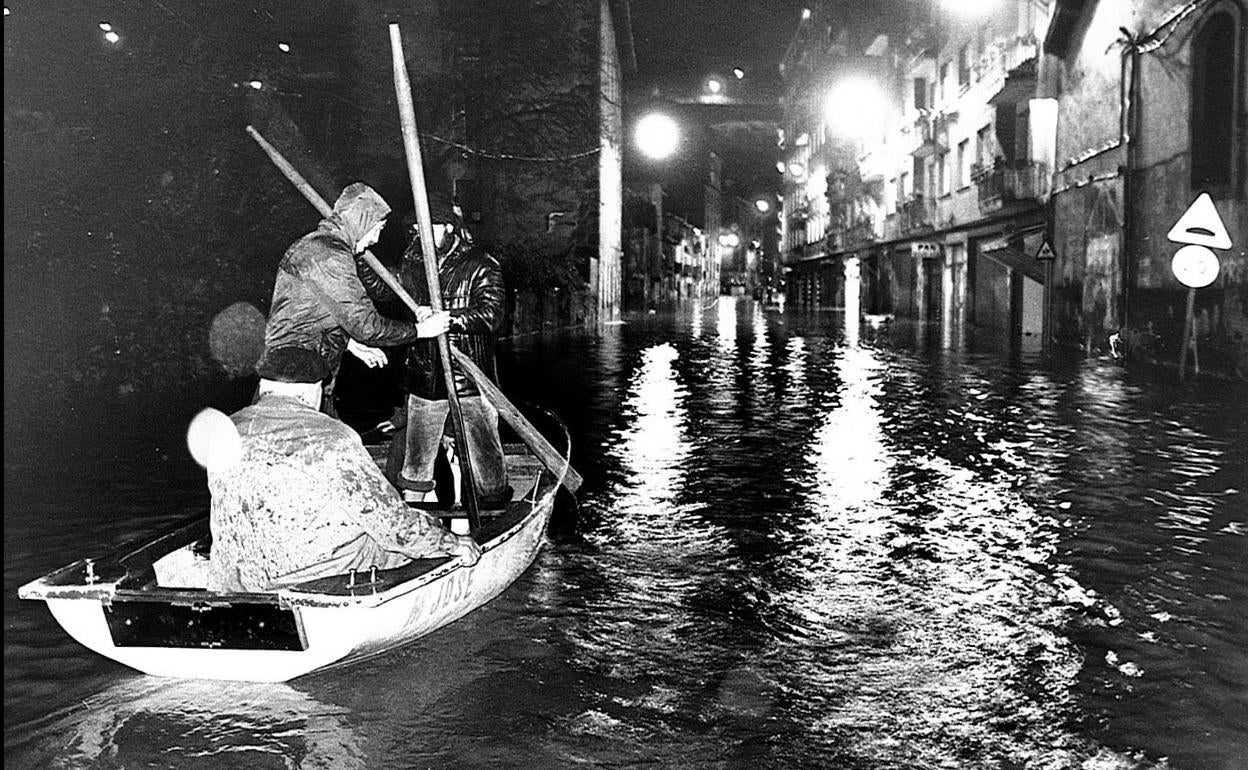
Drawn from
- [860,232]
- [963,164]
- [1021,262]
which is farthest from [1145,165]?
[860,232]

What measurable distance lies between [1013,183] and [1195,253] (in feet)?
48.2

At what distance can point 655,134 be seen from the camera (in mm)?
67250

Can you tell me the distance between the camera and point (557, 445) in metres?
12.7

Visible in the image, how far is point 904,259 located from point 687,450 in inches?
1725

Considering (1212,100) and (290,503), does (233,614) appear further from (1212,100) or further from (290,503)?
(1212,100)

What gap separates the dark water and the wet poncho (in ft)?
1.88


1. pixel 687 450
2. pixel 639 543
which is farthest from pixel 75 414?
pixel 639 543

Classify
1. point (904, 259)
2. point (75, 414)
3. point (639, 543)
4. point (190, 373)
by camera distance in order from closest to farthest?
point (639, 543) < point (75, 414) < point (190, 373) < point (904, 259)

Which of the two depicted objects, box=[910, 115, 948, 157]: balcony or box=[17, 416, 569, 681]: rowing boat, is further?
box=[910, 115, 948, 157]: balcony

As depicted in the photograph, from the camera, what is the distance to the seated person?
17.4 feet

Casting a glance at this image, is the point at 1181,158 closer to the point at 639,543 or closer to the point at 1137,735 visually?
the point at 639,543

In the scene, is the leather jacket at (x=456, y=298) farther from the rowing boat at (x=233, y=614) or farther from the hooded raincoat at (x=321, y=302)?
the rowing boat at (x=233, y=614)

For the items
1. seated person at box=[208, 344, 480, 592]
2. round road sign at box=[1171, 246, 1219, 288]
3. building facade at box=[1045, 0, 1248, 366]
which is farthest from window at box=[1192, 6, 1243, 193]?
seated person at box=[208, 344, 480, 592]

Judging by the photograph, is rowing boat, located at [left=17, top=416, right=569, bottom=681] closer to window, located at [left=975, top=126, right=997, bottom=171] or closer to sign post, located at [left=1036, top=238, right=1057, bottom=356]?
sign post, located at [left=1036, top=238, right=1057, bottom=356]
